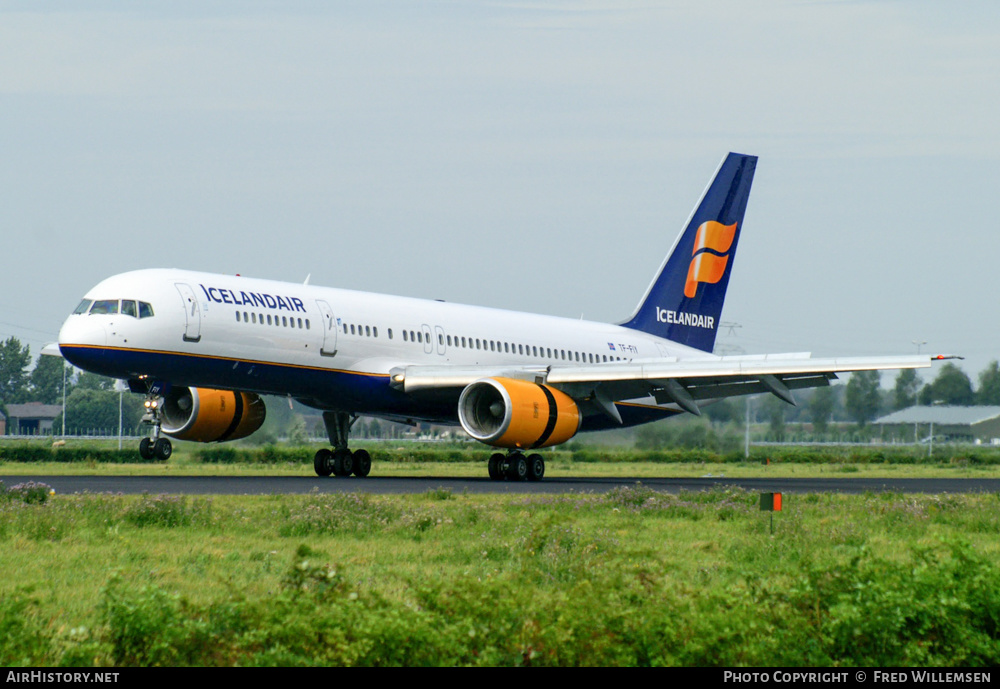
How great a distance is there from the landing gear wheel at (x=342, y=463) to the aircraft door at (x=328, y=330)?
368 centimetres

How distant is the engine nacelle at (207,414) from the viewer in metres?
30.5

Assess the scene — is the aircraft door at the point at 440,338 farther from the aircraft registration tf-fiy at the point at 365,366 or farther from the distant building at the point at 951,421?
the distant building at the point at 951,421

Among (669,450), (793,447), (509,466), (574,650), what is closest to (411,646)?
(574,650)

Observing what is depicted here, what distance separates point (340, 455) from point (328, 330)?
13.6ft

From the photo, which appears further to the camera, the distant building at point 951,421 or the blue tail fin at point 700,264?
the distant building at point 951,421

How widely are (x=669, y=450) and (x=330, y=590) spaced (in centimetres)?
3469

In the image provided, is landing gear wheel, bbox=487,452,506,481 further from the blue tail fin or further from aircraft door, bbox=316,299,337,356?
the blue tail fin

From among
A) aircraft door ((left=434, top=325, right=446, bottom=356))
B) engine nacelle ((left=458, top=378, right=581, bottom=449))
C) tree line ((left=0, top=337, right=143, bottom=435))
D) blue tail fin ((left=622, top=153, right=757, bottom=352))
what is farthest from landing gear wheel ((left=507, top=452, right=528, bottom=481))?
tree line ((left=0, top=337, right=143, bottom=435))

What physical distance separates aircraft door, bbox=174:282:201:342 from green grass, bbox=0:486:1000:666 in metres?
10.5

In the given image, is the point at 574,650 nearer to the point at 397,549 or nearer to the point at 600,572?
the point at 600,572

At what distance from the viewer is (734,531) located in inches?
637

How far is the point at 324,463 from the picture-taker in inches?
1219

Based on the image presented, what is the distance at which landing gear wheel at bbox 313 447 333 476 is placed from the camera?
3091 cm
